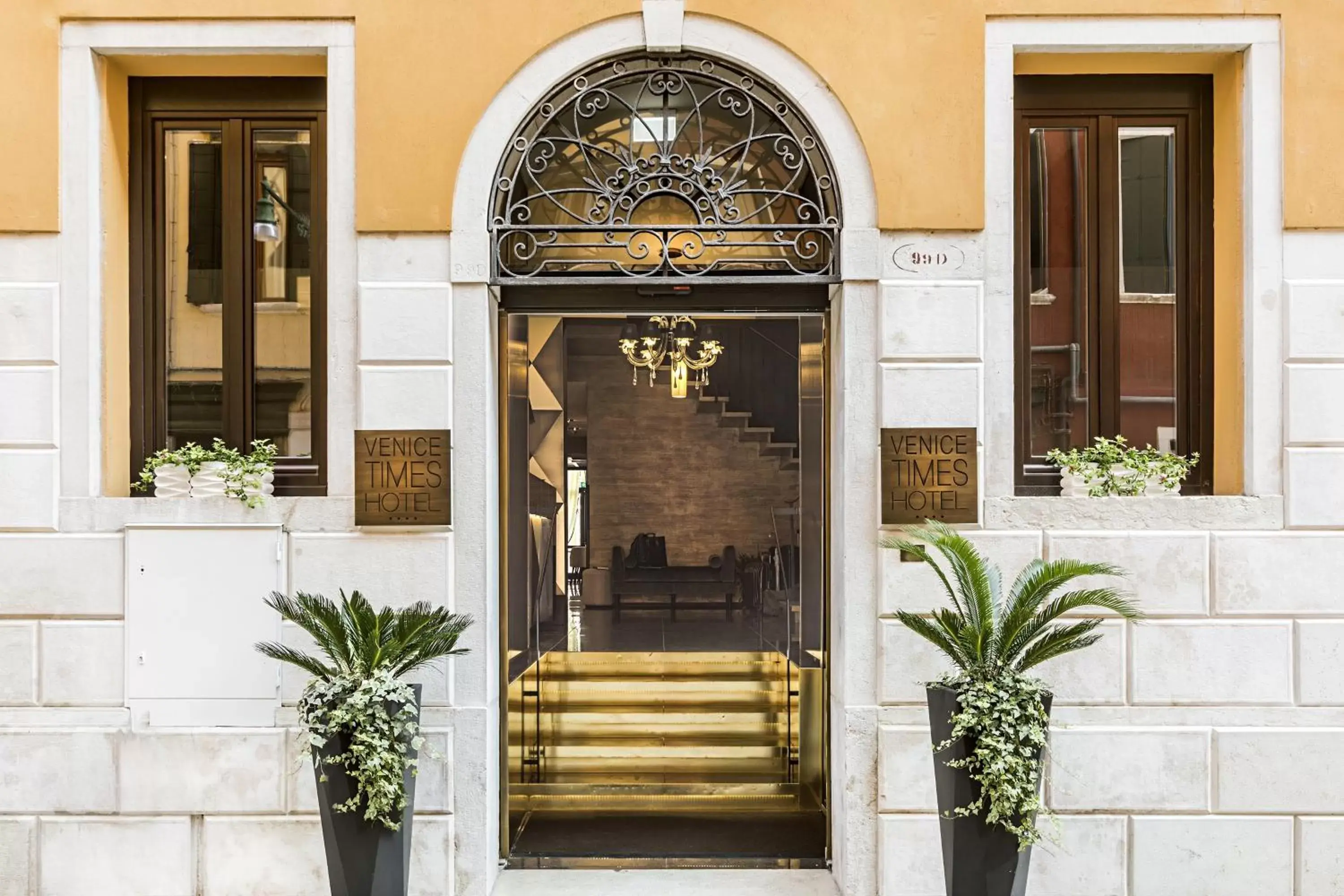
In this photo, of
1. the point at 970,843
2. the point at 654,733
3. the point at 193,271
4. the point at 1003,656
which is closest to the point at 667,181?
the point at 193,271

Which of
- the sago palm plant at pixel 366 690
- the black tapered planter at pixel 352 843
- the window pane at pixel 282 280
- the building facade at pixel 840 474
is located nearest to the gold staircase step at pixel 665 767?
the building facade at pixel 840 474

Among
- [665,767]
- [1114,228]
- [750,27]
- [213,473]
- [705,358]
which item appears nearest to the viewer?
[750,27]

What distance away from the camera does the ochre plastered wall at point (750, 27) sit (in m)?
6.42

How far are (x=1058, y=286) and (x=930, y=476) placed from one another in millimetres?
1771

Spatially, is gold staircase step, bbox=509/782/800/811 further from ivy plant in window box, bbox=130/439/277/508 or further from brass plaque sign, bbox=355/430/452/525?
ivy plant in window box, bbox=130/439/277/508

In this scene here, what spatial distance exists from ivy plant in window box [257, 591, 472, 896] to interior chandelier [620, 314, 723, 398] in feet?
16.7

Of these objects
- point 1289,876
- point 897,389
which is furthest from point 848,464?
point 1289,876

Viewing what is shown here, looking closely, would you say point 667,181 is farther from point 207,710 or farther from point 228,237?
point 207,710

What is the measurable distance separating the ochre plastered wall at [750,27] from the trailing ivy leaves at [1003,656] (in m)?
2.29

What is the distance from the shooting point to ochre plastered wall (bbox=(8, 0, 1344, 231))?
21.1ft

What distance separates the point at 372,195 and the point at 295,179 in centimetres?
96

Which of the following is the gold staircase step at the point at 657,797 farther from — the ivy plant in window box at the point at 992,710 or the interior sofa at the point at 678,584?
the ivy plant in window box at the point at 992,710

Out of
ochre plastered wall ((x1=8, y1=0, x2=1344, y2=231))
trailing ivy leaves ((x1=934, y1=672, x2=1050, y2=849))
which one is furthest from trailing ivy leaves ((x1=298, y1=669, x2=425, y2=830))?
trailing ivy leaves ((x1=934, y1=672, x2=1050, y2=849))

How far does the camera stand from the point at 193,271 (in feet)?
23.2
